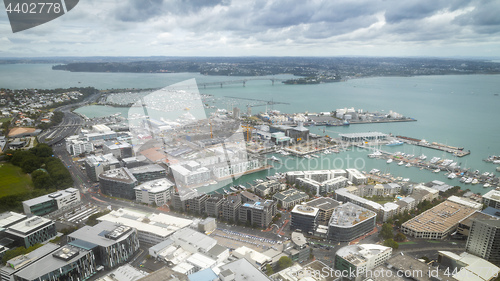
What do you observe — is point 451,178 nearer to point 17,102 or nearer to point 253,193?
point 253,193

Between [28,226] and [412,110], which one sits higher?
[412,110]

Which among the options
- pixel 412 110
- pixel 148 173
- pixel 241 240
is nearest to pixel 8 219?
pixel 148 173

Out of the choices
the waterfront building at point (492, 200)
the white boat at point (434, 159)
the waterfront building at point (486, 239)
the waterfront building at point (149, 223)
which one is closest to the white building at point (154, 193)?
the waterfront building at point (149, 223)

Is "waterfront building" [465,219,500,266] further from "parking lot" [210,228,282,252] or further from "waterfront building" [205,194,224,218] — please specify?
"waterfront building" [205,194,224,218]

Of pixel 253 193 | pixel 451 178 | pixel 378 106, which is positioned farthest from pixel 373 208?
pixel 378 106

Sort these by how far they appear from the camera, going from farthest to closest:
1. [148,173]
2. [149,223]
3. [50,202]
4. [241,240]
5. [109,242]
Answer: [148,173] → [50,202] → [149,223] → [241,240] → [109,242]

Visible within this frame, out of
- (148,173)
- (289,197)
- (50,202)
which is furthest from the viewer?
(148,173)

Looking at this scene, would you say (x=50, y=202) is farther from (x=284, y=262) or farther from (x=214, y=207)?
(x=284, y=262)

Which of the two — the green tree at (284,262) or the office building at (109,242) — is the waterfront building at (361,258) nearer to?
the green tree at (284,262)
